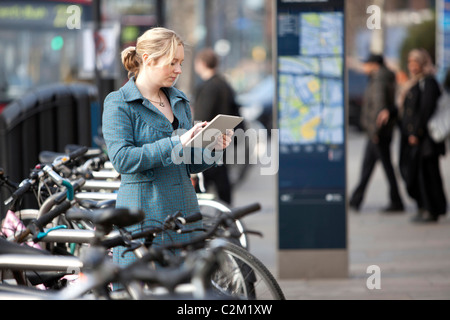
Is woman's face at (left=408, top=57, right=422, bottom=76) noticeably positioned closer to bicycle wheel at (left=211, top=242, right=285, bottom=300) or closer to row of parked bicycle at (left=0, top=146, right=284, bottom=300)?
row of parked bicycle at (left=0, top=146, right=284, bottom=300)

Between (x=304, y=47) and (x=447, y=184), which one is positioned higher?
(x=304, y=47)

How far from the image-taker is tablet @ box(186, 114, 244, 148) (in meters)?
3.53

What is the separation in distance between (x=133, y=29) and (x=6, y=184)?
12.4m

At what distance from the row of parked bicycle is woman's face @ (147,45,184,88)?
2.06ft

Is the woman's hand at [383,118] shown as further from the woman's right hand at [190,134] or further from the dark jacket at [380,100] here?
the woman's right hand at [190,134]

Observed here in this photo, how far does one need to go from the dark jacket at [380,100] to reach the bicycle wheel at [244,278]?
23.0 ft

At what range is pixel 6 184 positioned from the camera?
5.11 meters

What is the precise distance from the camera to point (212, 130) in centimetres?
359

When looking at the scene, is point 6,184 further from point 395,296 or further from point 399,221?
point 399,221

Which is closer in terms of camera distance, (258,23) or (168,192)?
(168,192)

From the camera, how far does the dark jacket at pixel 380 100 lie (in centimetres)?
1046

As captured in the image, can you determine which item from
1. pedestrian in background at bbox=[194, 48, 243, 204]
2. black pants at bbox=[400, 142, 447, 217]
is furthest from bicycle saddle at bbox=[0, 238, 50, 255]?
black pants at bbox=[400, 142, 447, 217]

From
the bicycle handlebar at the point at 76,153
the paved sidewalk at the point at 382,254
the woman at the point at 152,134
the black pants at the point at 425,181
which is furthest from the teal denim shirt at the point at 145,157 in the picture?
the black pants at the point at 425,181
